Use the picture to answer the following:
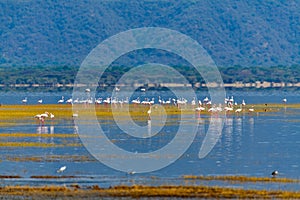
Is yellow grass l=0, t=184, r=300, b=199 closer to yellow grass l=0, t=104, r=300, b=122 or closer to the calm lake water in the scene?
the calm lake water

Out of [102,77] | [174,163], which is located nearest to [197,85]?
[102,77]

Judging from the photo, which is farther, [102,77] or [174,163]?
[102,77]

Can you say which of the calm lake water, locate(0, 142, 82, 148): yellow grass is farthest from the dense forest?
locate(0, 142, 82, 148): yellow grass

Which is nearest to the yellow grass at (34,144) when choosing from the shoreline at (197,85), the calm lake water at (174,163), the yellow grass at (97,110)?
the calm lake water at (174,163)

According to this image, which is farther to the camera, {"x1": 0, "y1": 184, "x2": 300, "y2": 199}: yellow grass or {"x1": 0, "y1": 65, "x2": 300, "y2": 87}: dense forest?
{"x1": 0, "y1": 65, "x2": 300, "y2": 87}: dense forest

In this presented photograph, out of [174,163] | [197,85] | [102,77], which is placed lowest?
[174,163]

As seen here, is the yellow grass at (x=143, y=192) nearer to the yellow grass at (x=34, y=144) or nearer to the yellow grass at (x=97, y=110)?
the yellow grass at (x=34, y=144)

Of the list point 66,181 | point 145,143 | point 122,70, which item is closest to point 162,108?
point 145,143

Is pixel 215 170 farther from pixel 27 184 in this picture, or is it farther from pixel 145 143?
pixel 145 143

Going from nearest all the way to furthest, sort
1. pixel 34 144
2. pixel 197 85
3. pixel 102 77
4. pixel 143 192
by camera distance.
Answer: pixel 143 192
pixel 34 144
pixel 197 85
pixel 102 77

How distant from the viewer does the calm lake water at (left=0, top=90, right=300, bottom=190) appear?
129 feet

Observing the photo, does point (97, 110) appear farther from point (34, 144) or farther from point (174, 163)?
point (174, 163)

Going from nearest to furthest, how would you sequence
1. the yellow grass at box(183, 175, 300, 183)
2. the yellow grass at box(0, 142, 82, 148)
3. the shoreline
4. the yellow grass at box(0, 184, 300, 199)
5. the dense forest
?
the yellow grass at box(0, 184, 300, 199) < the yellow grass at box(183, 175, 300, 183) < the yellow grass at box(0, 142, 82, 148) < the shoreline < the dense forest

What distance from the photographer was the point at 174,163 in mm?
44781
